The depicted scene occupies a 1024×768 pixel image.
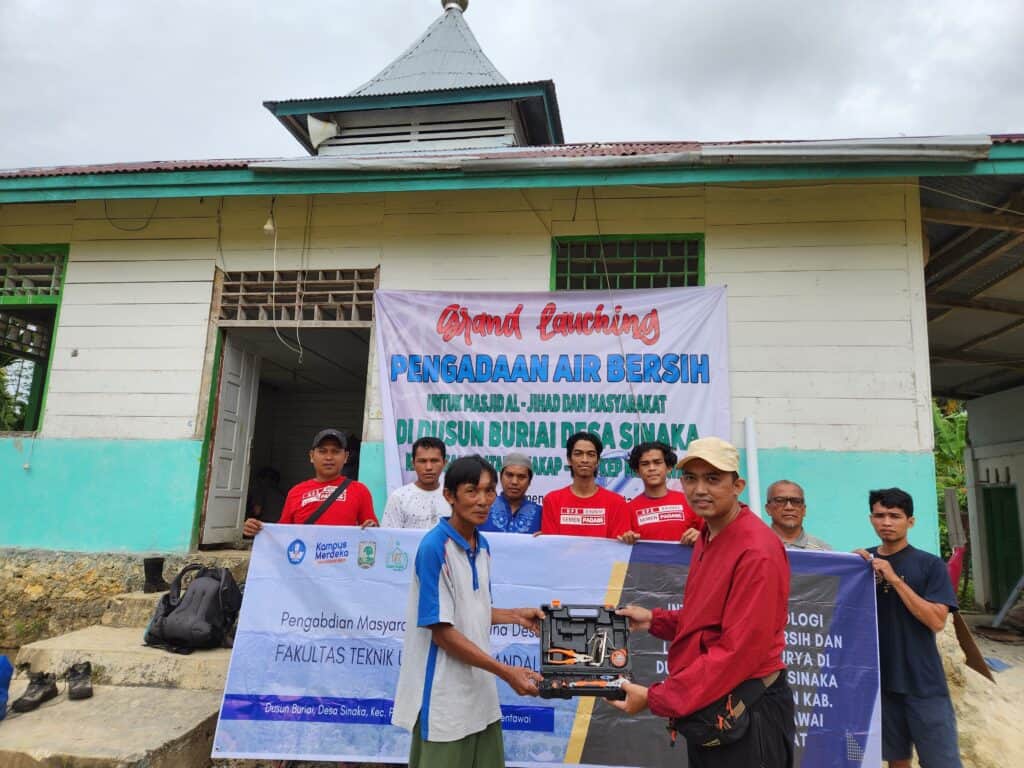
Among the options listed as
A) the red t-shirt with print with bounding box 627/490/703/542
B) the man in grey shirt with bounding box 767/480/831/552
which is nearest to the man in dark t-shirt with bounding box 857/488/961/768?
the man in grey shirt with bounding box 767/480/831/552

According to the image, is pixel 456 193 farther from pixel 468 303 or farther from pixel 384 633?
pixel 384 633

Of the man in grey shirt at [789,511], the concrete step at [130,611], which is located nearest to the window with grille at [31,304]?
the concrete step at [130,611]

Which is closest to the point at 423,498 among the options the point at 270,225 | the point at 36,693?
the point at 36,693

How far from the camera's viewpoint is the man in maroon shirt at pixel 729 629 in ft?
6.17

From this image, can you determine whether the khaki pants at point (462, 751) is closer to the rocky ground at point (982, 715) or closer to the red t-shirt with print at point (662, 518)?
the red t-shirt with print at point (662, 518)

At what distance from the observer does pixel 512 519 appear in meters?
3.86

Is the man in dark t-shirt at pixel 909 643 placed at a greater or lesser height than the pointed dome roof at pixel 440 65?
lesser

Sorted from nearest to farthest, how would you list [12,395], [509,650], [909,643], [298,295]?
[909,643]
[509,650]
[298,295]
[12,395]

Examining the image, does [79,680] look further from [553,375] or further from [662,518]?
[553,375]

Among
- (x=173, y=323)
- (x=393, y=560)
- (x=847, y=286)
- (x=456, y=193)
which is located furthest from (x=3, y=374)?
(x=847, y=286)

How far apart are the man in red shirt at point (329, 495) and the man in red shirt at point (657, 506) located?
154 cm

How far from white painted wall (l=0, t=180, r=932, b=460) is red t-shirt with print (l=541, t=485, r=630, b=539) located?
6.33 ft

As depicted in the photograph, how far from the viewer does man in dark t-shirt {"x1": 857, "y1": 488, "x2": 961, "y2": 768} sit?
291cm

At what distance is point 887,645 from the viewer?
311cm
